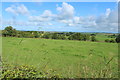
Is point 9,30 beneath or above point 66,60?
above

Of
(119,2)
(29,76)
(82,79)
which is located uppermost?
(119,2)

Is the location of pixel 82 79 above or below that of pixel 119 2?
below

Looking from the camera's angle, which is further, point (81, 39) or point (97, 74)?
point (81, 39)

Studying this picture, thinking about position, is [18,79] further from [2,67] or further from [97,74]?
[97,74]

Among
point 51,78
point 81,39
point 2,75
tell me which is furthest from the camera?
Result: point 81,39

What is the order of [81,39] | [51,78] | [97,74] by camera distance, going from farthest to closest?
[81,39]
[97,74]
[51,78]

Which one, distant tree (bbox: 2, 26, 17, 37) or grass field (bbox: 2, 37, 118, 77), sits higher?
distant tree (bbox: 2, 26, 17, 37)

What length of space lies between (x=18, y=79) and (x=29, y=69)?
0.19 m

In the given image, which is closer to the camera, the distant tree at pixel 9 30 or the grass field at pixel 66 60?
the grass field at pixel 66 60

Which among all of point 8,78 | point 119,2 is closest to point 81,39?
point 119,2

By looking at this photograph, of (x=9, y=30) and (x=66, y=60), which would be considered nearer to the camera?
(x=66, y=60)

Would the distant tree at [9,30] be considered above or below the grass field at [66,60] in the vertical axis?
above

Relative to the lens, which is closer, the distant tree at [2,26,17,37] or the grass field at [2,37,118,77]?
the grass field at [2,37,118,77]

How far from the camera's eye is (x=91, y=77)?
1.53m
